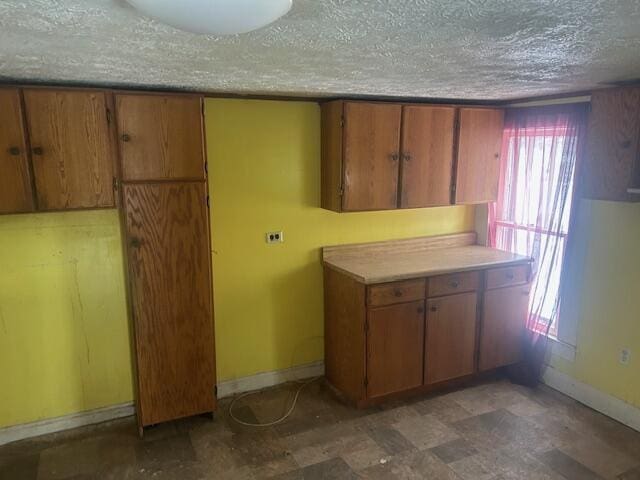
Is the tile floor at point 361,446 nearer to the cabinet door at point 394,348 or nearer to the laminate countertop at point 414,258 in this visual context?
the cabinet door at point 394,348

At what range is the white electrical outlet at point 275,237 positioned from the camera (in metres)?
3.41

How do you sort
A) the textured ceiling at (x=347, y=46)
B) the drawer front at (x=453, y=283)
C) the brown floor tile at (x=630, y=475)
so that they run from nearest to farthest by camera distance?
1. the textured ceiling at (x=347, y=46)
2. the brown floor tile at (x=630, y=475)
3. the drawer front at (x=453, y=283)

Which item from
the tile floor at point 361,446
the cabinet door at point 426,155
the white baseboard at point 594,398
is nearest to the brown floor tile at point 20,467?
the tile floor at point 361,446

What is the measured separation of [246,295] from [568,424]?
2.32 meters

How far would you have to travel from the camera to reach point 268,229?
3.40m

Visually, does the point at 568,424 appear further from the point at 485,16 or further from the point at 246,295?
the point at 485,16

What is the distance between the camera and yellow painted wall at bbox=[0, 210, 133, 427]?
2822 mm

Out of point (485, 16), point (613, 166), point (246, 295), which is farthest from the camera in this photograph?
point (246, 295)

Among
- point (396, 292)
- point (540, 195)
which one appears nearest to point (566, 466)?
point (396, 292)

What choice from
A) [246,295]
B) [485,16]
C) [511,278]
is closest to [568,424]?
[511,278]

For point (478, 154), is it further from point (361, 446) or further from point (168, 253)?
point (168, 253)

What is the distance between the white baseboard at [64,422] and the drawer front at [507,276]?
8.83ft

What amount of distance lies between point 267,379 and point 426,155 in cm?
205

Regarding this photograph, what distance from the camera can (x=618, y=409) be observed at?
3121 millimetres
